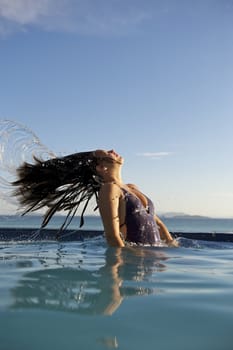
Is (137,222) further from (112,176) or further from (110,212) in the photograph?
(112,176)

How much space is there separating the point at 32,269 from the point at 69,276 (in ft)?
2.01

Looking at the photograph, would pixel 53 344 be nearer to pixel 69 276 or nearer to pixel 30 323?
pixel 30 323

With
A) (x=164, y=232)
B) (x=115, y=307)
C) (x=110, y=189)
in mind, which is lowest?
(x=115, y=307)

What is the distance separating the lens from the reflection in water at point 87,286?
8.80 ft

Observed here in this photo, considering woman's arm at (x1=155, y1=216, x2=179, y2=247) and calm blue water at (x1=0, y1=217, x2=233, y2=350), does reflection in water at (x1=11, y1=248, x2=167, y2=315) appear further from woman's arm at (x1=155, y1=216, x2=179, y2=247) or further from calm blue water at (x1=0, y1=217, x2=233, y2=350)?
woman's arm at (x1=155, y1=216, x2=179, y2=247)

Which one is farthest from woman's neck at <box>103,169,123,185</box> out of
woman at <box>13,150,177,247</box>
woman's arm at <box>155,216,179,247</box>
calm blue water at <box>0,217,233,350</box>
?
calm blue water at <box>0,217,233,350</box>

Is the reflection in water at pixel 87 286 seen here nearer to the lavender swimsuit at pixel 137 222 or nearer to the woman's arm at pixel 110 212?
the woman's arm at pixel 110 212

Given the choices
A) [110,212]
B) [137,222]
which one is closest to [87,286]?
[110,212]

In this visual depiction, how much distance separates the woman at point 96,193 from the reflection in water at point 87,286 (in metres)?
1.66

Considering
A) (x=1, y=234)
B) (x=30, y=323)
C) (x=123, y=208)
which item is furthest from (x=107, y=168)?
(x=1, y=234)

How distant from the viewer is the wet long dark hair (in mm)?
7530

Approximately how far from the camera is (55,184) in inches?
302

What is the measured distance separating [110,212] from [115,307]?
3588mm

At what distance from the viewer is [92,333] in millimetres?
2189
